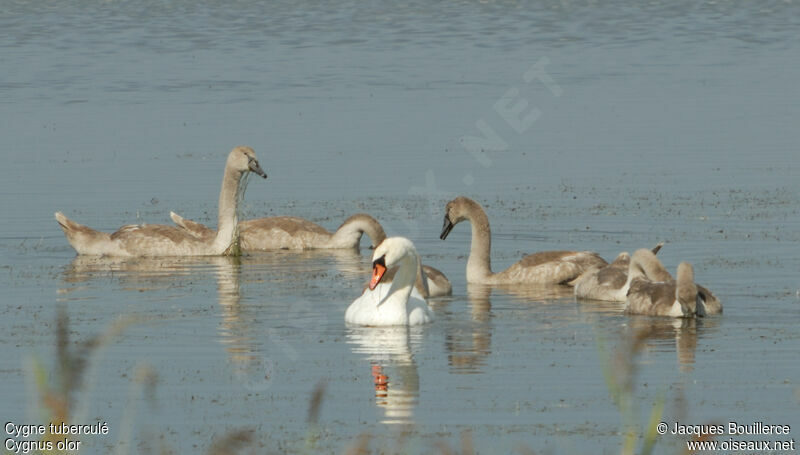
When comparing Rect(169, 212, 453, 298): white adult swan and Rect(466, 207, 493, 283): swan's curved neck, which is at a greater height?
Rect(466, 207, 493, 283): swan's curved neck

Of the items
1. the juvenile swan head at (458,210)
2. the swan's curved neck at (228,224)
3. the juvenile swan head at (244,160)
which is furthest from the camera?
the juvenile swan head at (244,160)

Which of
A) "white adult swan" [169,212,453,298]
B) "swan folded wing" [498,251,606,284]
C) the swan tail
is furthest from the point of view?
"white adult swan" [169,212,453,298]

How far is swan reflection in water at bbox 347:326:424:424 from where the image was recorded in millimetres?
11734

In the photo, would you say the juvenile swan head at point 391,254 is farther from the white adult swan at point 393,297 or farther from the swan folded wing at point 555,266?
the swan folded wing at point 555,266

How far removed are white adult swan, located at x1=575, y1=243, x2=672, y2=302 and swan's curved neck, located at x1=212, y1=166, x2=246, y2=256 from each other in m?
4.92

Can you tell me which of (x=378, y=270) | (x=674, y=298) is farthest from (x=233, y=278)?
(x=674, y=298)

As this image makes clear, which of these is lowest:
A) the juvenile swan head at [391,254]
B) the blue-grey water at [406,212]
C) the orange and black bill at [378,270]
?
the blue-grey water at [406,212]

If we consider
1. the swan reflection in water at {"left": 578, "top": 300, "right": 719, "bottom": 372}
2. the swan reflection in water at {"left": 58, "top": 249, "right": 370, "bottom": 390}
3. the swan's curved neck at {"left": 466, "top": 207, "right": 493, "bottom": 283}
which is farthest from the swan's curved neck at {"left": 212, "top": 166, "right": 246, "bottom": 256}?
the swan reflection in water at {"left": 578, "top": 300, "right": 719, "bottom": 372}

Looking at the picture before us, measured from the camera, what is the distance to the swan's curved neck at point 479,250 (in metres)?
18.0

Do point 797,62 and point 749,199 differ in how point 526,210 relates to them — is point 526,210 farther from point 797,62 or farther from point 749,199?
point 797,62

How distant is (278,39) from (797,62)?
582 inches

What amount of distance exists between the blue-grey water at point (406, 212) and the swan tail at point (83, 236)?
1.38ft

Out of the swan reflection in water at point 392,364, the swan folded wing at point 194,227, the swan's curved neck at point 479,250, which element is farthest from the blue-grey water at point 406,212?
the swan folded wing at point 194,227

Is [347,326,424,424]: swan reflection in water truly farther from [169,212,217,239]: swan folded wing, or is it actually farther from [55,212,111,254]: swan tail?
[169,212,217,239]: swan folded wing
